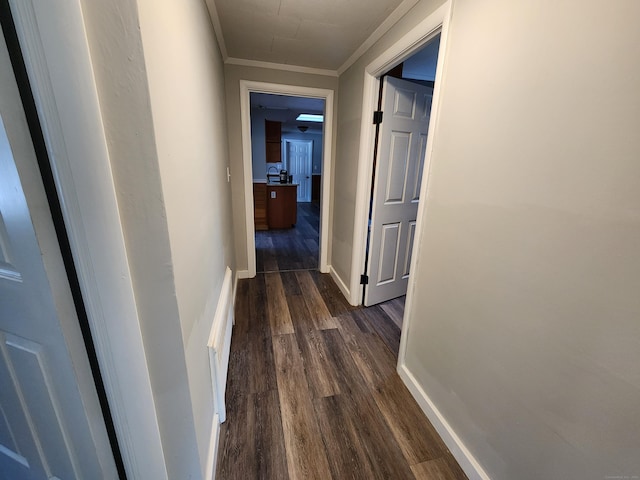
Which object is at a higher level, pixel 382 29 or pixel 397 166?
pixel 382 29

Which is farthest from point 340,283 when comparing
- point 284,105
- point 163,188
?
point 284,105

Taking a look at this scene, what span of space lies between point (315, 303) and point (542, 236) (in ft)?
6.37

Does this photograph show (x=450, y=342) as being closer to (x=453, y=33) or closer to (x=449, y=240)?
(x=449, y=240)

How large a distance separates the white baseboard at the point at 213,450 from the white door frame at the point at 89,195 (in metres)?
0.40

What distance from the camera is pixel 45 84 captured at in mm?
507

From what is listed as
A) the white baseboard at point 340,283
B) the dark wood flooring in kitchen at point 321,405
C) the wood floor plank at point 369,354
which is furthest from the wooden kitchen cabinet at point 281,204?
the wood floor plank at point 369,354

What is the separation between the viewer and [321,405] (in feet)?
4.78

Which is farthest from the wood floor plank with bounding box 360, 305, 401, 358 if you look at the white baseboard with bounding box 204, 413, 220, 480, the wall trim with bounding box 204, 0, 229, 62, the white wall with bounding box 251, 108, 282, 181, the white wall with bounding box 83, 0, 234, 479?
the white wall with bounding box 251, 108, 282, 181

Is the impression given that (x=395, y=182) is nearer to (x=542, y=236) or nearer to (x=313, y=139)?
(x=542, y=236)

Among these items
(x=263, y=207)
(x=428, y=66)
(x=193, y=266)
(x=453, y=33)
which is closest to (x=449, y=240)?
(x=453, y=33)

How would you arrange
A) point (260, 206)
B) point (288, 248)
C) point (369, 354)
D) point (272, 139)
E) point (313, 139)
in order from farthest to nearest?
point (313, 139) < point (272, 139) < point (260, 206) < point (288, 248) < point (369, 354)

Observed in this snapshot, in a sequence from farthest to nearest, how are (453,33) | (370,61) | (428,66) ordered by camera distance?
(428,66) < (370,61) < (453,33)

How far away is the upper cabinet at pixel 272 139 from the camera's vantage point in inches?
228

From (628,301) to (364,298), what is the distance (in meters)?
1.88
